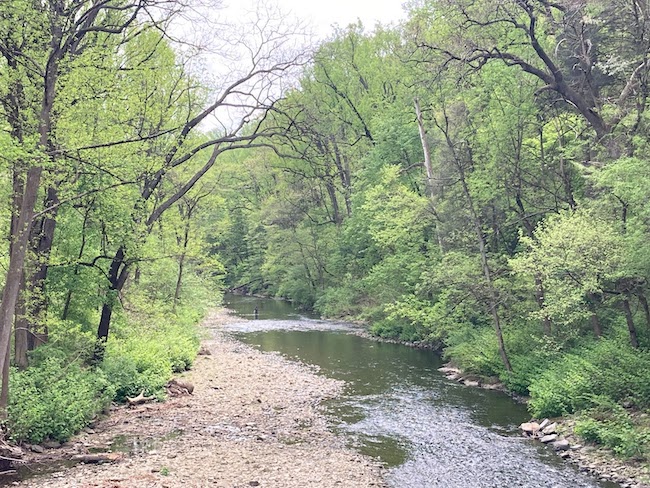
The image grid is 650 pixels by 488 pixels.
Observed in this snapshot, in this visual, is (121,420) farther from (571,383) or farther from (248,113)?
(571,383)

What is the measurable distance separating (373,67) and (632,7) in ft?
82.1

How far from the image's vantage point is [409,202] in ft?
91.2

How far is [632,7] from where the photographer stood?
48.7 ft

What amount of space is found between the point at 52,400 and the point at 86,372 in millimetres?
2590

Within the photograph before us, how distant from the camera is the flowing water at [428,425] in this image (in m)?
10.1

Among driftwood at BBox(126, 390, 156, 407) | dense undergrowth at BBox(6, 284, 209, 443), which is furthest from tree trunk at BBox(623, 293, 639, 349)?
driftwood at BBox(126, 390, 156, 407)

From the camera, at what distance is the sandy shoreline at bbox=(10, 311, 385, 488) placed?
9289mm

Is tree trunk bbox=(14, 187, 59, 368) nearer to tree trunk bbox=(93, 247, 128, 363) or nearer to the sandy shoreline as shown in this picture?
tree trunk bbox=(93, 247, 128, 363)

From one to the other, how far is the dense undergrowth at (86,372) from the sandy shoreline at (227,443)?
1.83ft

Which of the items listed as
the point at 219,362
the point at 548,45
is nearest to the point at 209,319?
the point at 219,362

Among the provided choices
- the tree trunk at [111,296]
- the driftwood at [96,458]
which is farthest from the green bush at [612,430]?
the tree trunk at [111,296]

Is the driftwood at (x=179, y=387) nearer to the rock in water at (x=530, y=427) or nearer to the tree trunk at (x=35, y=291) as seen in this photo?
the tree trunk at (x=35, y=291)

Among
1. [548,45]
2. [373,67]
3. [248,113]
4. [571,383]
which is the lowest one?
[571,383]

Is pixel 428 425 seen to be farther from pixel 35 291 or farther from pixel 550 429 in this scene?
pixel 35 291
